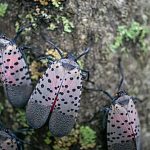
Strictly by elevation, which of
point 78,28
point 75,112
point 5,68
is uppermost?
point 78,28

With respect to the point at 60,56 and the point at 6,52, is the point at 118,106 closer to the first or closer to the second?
the point at 60,56

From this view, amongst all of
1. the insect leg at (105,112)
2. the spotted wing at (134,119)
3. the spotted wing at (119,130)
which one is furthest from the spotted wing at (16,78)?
the spotted wing at (134,119)

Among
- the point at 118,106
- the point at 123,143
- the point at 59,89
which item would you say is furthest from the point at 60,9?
the point at 123,143

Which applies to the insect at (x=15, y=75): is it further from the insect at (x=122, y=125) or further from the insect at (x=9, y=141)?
the insect at (x=122, y=125)

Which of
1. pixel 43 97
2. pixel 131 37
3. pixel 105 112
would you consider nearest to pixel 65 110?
pixel 43 97

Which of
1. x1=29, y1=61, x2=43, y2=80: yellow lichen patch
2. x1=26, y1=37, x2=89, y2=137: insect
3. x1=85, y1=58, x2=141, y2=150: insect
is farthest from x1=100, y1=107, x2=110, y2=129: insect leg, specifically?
x1=29, y1=61, x2=43, y2=80: yellow lichen patch

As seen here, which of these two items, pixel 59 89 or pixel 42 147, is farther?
pixel 42 147

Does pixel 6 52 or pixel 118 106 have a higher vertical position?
pixel 6 52
